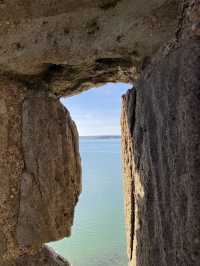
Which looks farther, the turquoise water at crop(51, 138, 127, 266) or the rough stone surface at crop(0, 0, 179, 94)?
the turquoise water at crop(51, 138, 127, 266)

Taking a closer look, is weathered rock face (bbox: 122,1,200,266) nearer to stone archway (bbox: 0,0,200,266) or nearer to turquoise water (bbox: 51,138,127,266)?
stone archway (bbox: 0,0,200,266)

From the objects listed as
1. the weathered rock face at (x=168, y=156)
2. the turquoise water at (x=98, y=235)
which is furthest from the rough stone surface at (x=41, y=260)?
the turquoise water at (x=98, y=235)

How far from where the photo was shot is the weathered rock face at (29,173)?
2.62 metres

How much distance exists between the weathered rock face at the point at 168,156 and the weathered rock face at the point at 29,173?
0.61 metres

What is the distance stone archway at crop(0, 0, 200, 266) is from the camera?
1.73 meters

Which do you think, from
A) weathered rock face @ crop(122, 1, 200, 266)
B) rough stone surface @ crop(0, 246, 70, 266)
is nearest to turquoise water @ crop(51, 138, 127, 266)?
rough stone surface @ crop(0, 246, 70, 266)

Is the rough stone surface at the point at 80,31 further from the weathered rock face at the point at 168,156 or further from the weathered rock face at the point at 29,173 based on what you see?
the weathered rock face at the point at 29,173

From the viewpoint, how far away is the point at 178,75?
69.1 inches

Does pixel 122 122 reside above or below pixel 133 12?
below

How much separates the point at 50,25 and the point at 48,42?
0.11m

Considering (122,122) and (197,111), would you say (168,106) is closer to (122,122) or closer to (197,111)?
(197,111)

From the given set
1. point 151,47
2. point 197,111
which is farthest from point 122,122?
point 197,111

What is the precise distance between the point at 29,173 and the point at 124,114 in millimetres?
796

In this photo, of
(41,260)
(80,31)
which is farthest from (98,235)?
(80,31)
